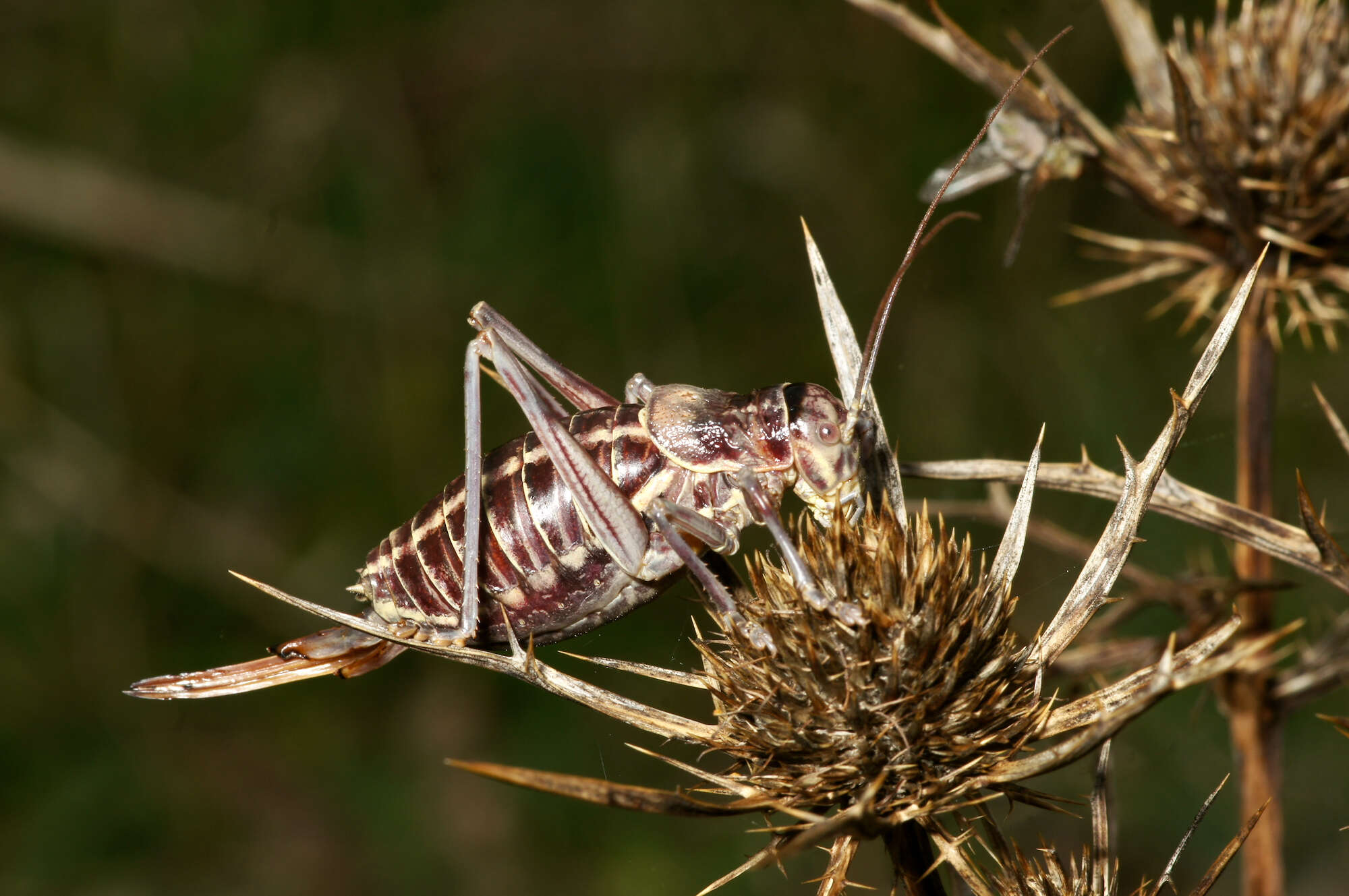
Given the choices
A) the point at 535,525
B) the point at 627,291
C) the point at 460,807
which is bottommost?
the point at 460,807

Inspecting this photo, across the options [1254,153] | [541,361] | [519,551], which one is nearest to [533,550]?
[519,551]

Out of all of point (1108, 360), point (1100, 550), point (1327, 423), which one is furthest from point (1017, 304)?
point (1100, 550)

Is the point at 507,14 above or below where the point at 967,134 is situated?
above

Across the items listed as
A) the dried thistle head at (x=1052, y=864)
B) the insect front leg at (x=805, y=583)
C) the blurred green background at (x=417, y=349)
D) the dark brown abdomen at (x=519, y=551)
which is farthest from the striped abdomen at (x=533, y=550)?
the blurred green background at (x=417, y=349)

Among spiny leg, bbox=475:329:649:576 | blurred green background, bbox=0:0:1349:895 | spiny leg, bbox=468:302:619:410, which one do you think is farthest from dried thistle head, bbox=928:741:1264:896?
blurred green background, bbox=0:0:1349:895

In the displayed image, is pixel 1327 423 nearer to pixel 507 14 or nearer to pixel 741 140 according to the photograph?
pixel 741 140

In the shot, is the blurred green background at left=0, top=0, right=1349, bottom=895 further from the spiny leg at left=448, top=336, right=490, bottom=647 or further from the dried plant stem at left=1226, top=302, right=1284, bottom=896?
the spiny leg at left=448, top=336, right=490, bottom=647

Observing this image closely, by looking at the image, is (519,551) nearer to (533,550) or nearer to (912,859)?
(533,550)
